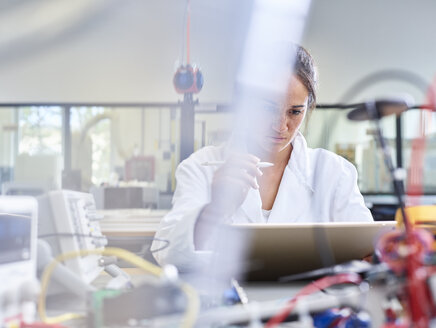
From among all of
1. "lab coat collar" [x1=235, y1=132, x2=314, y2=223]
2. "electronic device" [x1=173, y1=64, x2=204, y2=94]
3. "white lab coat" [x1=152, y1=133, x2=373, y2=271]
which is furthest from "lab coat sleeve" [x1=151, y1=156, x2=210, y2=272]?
"electronic device" [x1=173, y1=64, x2=204, y2=94]

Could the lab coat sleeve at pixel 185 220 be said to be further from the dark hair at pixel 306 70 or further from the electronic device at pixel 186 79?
the electronic device at pixel 186 79

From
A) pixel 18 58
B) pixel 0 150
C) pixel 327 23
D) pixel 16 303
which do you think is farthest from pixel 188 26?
pixel 16 303

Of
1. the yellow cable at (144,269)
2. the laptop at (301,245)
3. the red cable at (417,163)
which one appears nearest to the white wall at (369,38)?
the laptop at (301,245)

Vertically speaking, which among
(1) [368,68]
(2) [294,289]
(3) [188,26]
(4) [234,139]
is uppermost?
(3) [188,26]

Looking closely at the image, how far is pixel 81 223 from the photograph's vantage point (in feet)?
2.72

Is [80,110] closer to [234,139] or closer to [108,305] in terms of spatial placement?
[234,139]

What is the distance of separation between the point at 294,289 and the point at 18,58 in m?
4.07

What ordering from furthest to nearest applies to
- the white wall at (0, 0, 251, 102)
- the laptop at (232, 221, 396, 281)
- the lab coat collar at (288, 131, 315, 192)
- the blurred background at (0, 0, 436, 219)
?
the white wall at (0, 0, 251, 102), the blurred background at (0, 0, 436, 219), the lab coat collar at (288, 131, 315, 192), the laptop at (232, 221, 396, 281)

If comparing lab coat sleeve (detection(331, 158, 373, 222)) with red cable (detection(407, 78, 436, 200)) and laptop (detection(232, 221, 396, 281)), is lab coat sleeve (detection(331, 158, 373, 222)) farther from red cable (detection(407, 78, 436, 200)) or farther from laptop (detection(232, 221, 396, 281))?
red cable (detection(407, 78, 436, 200))

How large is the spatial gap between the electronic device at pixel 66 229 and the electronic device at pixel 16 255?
16cm

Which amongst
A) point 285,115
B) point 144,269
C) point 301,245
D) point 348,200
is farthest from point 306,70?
point 144,269

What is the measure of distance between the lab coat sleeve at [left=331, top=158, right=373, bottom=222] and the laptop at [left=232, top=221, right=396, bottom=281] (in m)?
0.55

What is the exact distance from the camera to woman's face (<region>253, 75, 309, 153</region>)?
1277mm

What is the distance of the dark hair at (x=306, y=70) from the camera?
1.30m
